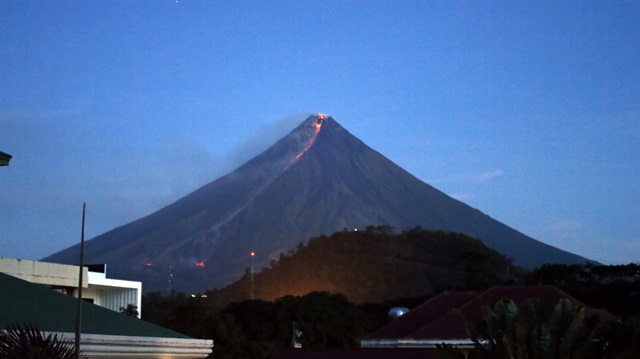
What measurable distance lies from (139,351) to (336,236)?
→ 16186 centimetres

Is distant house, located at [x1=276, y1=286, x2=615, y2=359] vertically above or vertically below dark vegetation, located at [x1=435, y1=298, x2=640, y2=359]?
above

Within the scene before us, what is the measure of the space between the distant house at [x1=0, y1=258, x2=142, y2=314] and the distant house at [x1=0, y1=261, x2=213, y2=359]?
15325 mm

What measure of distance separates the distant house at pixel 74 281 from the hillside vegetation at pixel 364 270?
91.6 meters

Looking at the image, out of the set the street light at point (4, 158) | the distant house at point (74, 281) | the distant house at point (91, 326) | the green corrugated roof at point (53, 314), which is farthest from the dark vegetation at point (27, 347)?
the distant house at point (74, 281)

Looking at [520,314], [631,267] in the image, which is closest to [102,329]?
[520,314]

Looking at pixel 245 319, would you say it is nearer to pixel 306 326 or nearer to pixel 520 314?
pixel 306 326

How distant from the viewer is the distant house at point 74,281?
109 feet

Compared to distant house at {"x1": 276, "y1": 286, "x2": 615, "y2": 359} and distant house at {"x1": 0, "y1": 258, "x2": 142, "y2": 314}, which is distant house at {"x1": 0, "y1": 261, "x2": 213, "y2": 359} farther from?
distant house at {"x1": 276, "y1": 286, "x2": 615, "y2": 359}

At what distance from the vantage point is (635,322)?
26.2 metres

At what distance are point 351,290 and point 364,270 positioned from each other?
28.2 ft

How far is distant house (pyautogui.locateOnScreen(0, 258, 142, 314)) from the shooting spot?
33.2 metres

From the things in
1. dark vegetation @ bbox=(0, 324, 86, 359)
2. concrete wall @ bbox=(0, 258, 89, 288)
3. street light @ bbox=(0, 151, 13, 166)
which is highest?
concrete wall @ bbox=(0, 258, 89, 288)

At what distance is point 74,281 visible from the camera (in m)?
37.9

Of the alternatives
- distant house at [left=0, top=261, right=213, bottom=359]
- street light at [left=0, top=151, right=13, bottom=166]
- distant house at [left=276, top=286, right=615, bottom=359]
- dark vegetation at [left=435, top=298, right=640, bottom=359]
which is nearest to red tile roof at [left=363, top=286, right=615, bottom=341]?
distant house at [left=276, top=286, right=615, bottom=359]
